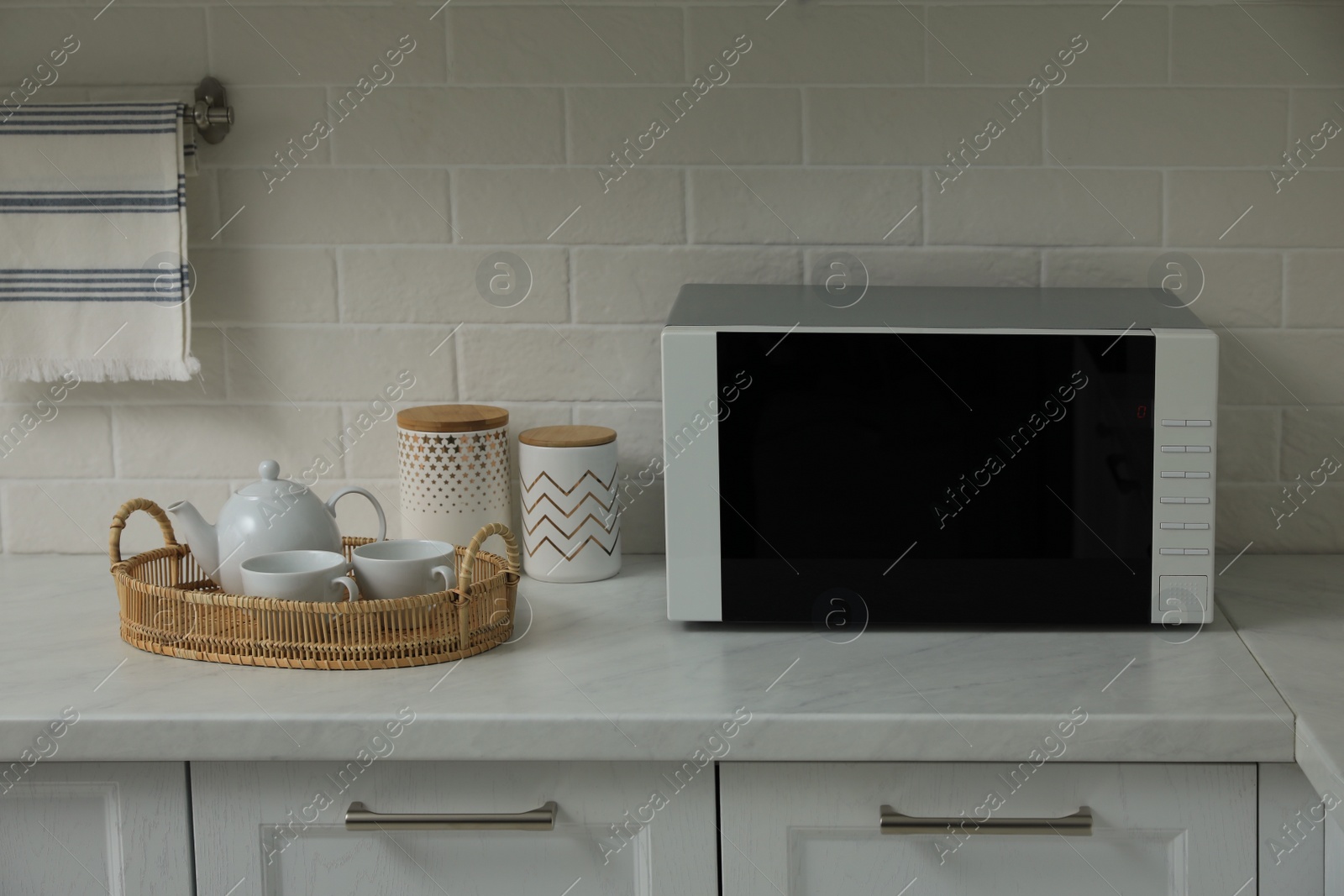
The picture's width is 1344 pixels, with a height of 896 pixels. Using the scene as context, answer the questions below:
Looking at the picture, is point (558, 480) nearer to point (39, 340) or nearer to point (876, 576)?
point (876, 576)

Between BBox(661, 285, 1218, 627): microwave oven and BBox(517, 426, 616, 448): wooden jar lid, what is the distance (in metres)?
0.20

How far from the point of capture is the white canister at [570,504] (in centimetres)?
133

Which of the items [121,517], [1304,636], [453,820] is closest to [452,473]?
[121,517]

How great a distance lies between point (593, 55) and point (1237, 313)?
793mm

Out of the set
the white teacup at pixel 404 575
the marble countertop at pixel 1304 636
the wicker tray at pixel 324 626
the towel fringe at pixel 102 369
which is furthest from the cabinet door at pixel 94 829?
the marble countertop at pixel 1304 636

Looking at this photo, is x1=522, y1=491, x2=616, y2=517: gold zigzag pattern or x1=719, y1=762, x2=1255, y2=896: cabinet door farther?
x1=522, y1=491, x2=616, y2=517: gold zigzag pattern

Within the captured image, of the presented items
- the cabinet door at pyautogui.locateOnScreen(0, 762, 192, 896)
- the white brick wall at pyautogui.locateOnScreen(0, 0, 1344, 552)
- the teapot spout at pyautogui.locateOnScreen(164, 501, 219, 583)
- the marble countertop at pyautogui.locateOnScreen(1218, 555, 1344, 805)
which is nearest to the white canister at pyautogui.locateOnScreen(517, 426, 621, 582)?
the white brick wall at pyautogui.locateOnScreen(0, 0, 1344, 552)

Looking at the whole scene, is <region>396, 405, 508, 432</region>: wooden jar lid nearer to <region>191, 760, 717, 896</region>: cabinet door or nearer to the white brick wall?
the white brick wall

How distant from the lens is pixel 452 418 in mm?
1384

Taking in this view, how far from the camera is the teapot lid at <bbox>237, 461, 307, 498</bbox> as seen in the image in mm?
1197

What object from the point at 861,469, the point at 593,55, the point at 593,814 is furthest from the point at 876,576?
the point at 593,55

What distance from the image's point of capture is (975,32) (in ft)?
4.45

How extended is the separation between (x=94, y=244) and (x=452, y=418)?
0.46 meters

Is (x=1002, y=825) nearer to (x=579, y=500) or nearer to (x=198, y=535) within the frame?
(x=579, y=500)
